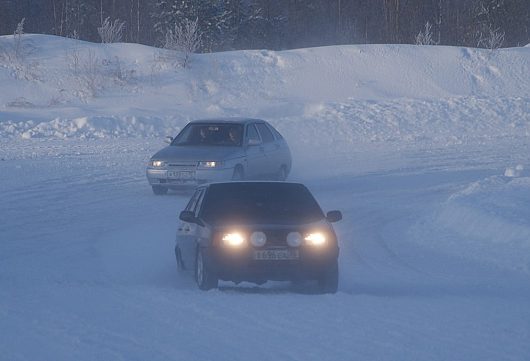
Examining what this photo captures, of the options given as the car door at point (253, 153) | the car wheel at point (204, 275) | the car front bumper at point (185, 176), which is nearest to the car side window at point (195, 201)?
the car wheel at point (204, 275)

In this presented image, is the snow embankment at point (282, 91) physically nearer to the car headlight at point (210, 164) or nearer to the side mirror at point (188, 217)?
the car headlight at point (210, 164)

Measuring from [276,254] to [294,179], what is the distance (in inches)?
456

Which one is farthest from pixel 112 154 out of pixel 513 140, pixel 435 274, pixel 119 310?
pixel 119 310

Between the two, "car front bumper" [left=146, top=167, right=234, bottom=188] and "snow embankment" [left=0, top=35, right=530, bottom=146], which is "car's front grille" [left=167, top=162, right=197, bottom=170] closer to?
"car front bumper" [left=146, top=167, right=234, bottom=188]

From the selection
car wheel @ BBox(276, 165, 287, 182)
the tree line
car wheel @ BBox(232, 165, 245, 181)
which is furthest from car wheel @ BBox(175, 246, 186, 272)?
the tree line

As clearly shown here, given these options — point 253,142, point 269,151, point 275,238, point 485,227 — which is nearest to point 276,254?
point 275,238

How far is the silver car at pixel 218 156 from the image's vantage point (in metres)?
17.4

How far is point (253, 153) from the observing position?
60.4 ft

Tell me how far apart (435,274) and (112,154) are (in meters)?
14.5

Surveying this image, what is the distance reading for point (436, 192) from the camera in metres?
18.6

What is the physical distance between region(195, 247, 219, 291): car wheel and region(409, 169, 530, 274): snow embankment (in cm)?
406

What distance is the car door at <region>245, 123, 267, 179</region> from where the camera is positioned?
59.8 feet

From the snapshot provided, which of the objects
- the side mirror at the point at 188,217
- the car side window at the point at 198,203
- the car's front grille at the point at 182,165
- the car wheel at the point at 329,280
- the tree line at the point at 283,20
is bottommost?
the car wheel at the point at 329,280

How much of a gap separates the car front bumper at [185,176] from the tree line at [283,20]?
35.8m
